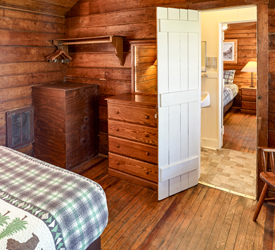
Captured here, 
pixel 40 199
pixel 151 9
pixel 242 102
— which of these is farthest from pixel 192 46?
pixel 242 102

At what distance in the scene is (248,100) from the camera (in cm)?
664

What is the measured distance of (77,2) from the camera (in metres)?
3.74

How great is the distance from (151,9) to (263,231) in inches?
103

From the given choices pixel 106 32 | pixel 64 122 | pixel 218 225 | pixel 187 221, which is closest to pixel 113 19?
pixel 106 32

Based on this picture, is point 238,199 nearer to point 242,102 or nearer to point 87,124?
point 87,124

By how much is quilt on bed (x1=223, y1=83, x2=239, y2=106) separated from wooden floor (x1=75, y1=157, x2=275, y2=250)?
11.2 ft

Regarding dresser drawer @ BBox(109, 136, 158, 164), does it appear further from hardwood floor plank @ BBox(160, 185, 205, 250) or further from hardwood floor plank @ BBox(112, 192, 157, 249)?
hardwood floor plank @ BBox(160, 185, 205, 250)

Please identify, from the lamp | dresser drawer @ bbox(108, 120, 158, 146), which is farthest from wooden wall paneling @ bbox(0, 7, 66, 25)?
the lamp

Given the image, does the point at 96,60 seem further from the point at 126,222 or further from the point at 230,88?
the point at 230,88

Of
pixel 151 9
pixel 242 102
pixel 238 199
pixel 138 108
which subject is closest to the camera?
pixel 238 199

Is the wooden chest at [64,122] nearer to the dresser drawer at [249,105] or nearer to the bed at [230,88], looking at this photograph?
the bed at [230,88]

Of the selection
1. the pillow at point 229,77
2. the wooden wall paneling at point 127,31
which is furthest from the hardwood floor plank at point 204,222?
the pillow at point 229,77

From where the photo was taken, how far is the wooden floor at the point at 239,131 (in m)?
4.37

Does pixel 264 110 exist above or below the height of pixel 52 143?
above
